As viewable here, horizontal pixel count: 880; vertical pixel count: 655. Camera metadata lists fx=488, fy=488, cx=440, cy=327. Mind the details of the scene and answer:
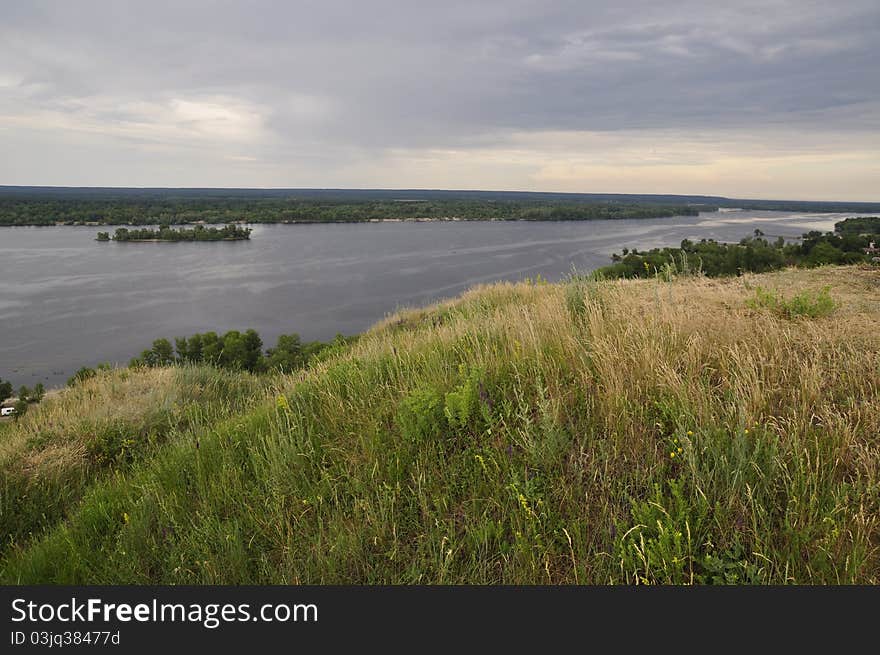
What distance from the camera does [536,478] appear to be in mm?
2455

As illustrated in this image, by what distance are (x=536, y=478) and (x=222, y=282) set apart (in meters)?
55.4

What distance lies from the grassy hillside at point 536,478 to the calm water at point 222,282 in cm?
2252

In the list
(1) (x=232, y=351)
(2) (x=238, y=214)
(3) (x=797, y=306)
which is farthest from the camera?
(2) (x=238, y=214)

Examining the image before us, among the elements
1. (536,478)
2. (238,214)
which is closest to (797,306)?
(536,478)

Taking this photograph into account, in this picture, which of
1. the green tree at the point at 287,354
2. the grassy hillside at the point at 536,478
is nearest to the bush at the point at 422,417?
the grassy hillside at the point at 536,478

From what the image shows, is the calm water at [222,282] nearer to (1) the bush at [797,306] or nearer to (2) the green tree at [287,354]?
(2) the green tree at [287,354]

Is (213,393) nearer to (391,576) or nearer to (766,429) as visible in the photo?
(391,576)

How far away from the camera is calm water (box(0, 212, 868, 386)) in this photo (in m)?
35.5

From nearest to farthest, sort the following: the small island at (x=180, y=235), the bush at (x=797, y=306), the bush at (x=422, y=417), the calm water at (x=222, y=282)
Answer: the bush at (x=422, y=417), the bush at (x=797, y=306), the calm water at (x=222, y=282), the small island at (x=180, y=235)

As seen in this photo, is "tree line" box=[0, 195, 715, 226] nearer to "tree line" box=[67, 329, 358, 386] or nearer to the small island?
the small island

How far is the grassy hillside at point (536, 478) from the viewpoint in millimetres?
2062

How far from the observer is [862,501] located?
209 centimetres

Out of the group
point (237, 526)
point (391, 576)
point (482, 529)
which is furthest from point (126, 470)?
point (482, 529)

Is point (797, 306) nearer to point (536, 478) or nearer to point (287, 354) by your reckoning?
point (536, 478)
